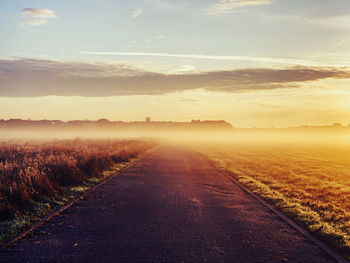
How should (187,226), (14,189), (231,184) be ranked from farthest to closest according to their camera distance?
(231,184), (14,189), (187,226)

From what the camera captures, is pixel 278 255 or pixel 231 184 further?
pixel 231 184

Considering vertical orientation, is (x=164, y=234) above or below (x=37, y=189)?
below

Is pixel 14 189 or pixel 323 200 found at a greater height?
pixel 14 189

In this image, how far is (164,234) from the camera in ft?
20.7

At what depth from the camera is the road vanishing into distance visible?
5199 mm

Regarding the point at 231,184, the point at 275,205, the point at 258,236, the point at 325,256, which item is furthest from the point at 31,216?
the point at 231,184

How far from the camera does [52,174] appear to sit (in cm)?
1145

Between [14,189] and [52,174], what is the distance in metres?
2.83

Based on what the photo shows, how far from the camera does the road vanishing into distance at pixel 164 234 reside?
205 inches

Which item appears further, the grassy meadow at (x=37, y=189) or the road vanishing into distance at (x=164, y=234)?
the grassy meadow at (x=37, y=189)

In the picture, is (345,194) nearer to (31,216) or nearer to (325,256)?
(325,256)

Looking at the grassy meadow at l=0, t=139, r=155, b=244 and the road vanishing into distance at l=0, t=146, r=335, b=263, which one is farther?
the grassy meadow at l=0, t=139, r=155, b=244

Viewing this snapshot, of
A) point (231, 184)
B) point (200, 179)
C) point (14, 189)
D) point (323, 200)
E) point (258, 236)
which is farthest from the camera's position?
point (200, 179)

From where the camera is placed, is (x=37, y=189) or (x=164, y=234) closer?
(x=164, y=234)
